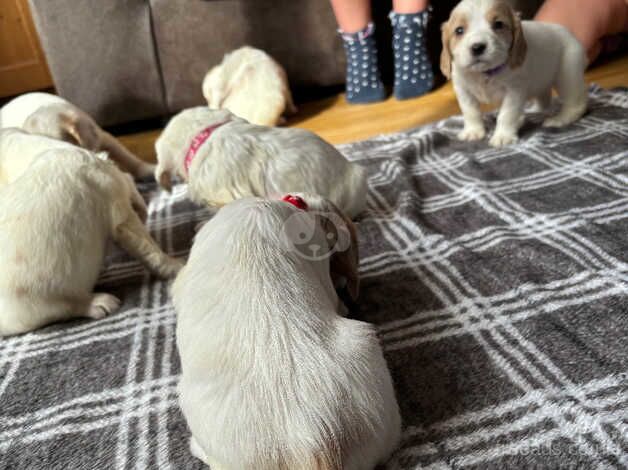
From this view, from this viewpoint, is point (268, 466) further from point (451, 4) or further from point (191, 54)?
point (451, 4)

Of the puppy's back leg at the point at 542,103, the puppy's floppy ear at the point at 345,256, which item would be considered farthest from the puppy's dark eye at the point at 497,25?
the puppy's floppy ear at the point at 345,256

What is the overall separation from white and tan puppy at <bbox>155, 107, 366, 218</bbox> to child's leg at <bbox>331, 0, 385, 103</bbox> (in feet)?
5.32

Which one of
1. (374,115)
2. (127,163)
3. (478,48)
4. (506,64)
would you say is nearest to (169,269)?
(127,163)

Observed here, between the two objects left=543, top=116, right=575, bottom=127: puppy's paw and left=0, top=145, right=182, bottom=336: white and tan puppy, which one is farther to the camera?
left=543, top=116, right=575, bottom=127: puppy's paw

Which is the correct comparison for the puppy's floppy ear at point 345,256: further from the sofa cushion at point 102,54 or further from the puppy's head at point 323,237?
the sofa cushion at point 102,54

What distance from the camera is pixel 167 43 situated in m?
3.28

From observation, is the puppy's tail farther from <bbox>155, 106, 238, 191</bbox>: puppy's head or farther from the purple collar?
the purple collar

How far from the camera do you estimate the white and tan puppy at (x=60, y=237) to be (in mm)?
1366

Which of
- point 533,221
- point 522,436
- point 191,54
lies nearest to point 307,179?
point 533,221

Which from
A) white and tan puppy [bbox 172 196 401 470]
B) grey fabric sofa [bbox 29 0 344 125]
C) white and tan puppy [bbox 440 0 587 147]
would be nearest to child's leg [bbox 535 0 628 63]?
white and tan puppy [bbox 440 0 587 147]

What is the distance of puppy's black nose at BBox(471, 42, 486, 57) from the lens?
2020mm

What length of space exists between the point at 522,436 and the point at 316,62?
2978mm

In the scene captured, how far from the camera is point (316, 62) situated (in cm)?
349

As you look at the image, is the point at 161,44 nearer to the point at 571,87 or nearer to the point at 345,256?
the point at 571,87
